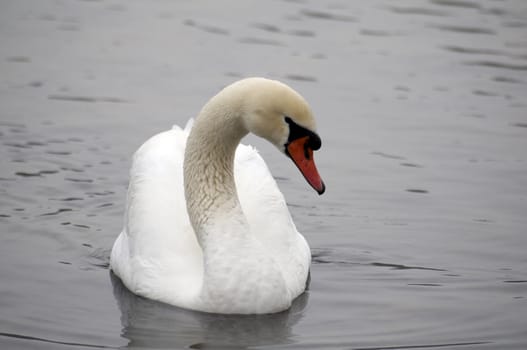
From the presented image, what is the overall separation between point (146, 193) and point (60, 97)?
196 inches

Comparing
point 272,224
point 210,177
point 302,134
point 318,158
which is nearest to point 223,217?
point 210,177

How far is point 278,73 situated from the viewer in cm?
1494

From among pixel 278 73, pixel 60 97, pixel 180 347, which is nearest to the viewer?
pixel 180 347

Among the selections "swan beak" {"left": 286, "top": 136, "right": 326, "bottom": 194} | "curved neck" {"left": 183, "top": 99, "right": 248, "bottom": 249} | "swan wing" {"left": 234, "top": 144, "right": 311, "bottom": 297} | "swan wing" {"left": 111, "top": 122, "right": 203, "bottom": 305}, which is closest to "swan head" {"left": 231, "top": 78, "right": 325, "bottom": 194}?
"swan beak" {"left": 286, "top": 136, "right": 326, "bottom": 194}

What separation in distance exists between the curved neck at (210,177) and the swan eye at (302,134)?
46 cm

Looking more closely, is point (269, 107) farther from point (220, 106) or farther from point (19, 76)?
point (19, 76)

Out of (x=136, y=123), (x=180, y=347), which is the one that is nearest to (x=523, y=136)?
(x=136, y=123)

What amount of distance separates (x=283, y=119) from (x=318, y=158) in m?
4.30

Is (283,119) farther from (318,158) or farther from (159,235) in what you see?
(318,158)

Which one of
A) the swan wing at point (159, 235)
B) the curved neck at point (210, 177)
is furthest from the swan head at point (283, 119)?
the swan wing at point (159, 235)

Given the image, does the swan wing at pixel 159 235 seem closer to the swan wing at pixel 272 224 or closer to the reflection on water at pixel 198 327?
the reflection on water at pixel 198 327

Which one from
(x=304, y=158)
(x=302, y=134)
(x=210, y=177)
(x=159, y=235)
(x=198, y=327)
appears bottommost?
(x=198, y=327)

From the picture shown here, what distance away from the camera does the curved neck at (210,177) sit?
8.62m

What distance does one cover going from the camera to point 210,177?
28.8ft
